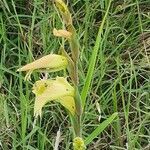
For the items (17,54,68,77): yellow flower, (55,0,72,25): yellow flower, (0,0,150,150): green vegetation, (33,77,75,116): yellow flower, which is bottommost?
(0,0,150,150): green vegetation

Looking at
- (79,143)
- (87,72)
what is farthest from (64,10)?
(87,72)

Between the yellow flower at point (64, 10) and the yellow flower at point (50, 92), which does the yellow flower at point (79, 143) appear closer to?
the yellow flower at point (50, 92)

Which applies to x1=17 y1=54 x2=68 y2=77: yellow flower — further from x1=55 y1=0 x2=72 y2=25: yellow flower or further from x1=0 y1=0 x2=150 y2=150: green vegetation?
x1=0 y1=0 x2=150 y2=150: green vegetation

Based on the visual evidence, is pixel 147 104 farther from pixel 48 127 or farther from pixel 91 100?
pixel 48 127

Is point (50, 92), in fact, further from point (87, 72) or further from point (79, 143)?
point (87, 72)

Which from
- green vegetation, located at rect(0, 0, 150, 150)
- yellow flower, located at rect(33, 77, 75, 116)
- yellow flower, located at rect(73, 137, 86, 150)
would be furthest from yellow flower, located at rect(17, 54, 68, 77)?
green vegetation, located at rect(0, 0, 150, 150)

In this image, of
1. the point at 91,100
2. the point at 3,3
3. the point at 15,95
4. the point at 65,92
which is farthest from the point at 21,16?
the point at 65,92

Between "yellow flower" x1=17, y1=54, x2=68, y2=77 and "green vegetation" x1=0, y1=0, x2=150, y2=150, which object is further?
"green vegetation" x1=0, y1=0, x2=150, y2=150
